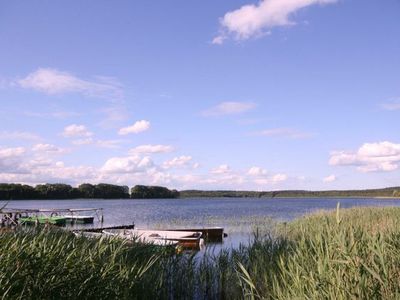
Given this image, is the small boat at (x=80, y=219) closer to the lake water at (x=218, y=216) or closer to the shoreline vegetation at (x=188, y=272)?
the lake water at (x=218, y=216)

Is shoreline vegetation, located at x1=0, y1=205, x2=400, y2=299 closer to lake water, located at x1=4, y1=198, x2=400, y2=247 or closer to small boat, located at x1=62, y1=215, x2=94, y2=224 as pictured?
lake water, located at x1=4, y1=198, x2=400, y2=247

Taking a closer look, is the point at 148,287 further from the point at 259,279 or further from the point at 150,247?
the point at 150,247

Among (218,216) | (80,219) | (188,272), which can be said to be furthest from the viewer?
(218,216)

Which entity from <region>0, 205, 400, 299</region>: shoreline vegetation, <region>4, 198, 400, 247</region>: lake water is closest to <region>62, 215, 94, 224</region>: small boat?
<region>4, 198, 400, 247</region>: lake water

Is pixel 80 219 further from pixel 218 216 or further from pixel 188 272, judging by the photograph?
pixel 188 272

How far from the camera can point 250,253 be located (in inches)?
414

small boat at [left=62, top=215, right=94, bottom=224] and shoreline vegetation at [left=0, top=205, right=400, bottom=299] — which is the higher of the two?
shoreline vegetation at [left=0, top=205, right=400, bottom=299]

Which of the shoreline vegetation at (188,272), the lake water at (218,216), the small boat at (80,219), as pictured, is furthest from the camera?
the small boat at (80,219)

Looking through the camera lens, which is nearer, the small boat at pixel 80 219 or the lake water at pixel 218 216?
the lake water at pixel 218 216

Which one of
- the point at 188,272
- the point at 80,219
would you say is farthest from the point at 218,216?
the point at 188,272

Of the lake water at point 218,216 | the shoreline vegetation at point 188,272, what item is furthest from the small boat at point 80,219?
the shoreline vegetation at point 188,272

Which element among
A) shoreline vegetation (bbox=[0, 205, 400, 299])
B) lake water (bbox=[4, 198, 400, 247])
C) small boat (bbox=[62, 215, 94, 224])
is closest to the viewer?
shoreline vegetation (bbox=[0, 205, 400, 299])

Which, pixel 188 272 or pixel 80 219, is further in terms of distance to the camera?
pixel 80 219

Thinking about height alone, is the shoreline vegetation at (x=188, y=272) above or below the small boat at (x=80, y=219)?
above
